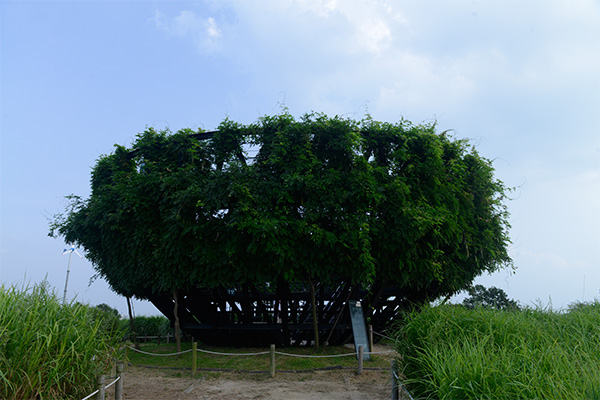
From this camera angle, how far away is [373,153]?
16.2m

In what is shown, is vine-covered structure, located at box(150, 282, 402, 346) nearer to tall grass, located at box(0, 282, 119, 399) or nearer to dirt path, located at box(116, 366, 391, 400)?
dirt path, located at box(116, 366, 391, 400)

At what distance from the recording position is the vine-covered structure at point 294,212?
13977 mm

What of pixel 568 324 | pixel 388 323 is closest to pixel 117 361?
pixel 568 324

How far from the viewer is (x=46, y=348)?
20.1ft

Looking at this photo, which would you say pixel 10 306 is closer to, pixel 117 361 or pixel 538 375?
pixel 117 361

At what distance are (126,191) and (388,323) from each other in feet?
45.9

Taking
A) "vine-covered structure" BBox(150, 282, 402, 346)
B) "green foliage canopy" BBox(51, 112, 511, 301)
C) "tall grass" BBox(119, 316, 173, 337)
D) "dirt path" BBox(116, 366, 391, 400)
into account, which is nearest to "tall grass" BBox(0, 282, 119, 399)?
"dirt path" BBox(116, 366, 391, 400)

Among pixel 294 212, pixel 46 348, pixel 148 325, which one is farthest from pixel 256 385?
pixel 148 325

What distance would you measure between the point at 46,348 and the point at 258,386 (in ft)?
22.2

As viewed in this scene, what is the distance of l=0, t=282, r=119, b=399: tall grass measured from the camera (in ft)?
18.6

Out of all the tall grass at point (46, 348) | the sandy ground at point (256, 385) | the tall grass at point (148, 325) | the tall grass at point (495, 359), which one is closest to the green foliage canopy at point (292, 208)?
the sandy ground at point (256, 385)

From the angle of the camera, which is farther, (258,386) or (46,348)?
(258,386)

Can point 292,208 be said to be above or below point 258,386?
above

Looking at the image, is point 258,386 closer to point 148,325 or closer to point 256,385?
point 256,385
